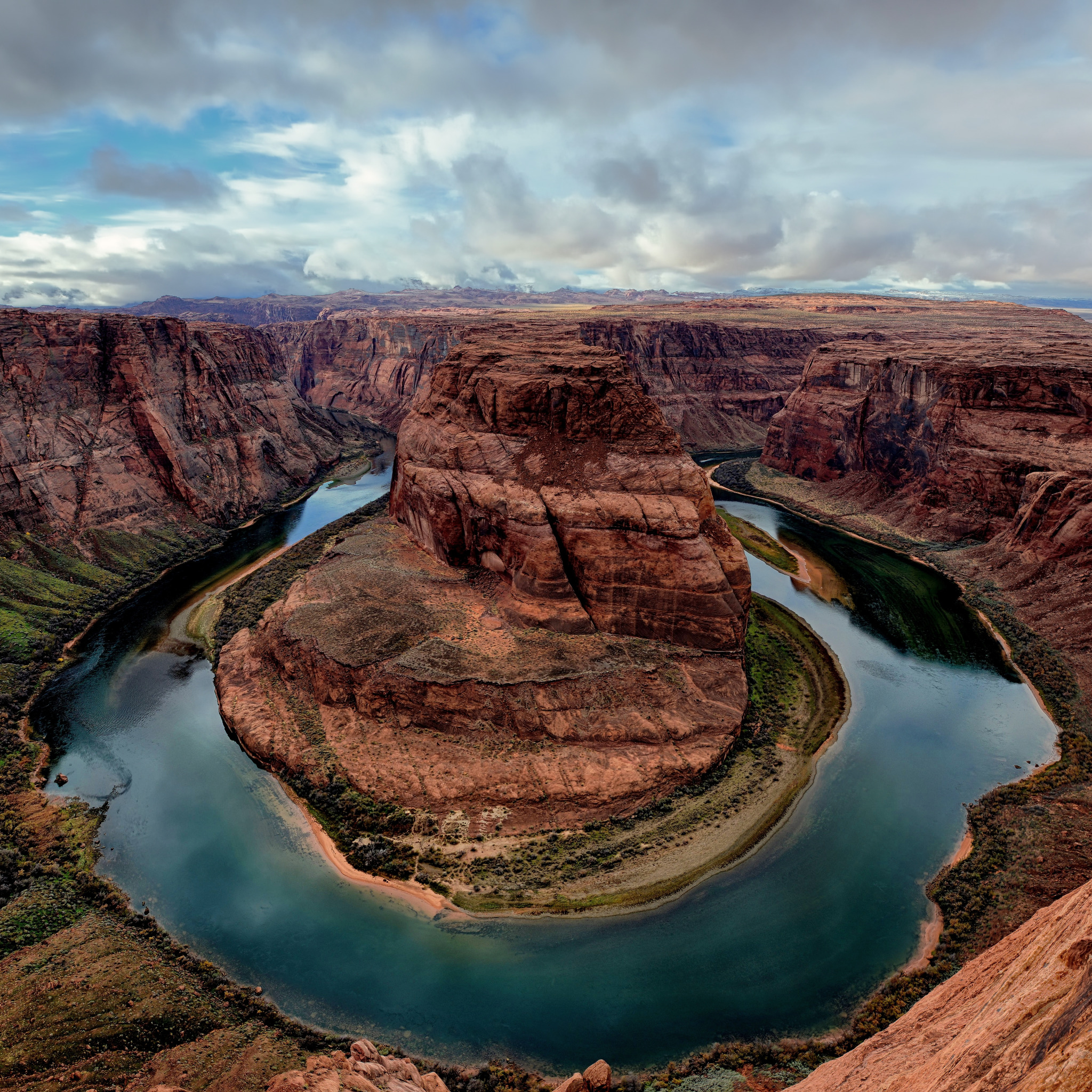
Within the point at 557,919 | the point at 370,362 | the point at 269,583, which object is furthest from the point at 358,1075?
the point at 370,362

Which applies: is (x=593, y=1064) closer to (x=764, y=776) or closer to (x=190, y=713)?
(x=764, y=776)

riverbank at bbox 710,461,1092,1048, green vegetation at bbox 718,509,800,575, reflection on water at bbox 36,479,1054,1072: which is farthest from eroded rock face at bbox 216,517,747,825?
green vegetation at bbox 718,509,800,575

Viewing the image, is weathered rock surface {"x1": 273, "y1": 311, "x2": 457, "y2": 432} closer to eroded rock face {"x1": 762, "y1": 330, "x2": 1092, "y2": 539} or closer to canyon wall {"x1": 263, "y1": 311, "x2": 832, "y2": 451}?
canyon wall {"x1": 263, "y1": 311, "x2": 832, "y2": 451}

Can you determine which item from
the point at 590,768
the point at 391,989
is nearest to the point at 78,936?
the point at 391,989

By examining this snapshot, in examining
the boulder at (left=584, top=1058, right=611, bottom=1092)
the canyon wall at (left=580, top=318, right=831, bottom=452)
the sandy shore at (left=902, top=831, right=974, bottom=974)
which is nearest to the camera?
the boulder at (left=584, top=1058, right=611, bottom=1092)

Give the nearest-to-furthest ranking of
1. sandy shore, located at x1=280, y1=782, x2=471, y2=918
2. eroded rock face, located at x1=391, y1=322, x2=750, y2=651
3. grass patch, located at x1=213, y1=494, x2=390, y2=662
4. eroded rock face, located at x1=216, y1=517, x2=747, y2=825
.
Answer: sandy shore, located at x1=280, y1=782, x2=471, y2=918
eroded rock face, located at x1=216, y1=517, x2=747, y2=825
eroded rock face, located at x1=391, y1=322, x2=750, y2=651
grass patch, located at x1=213, y1=494, x2=390, y2=662

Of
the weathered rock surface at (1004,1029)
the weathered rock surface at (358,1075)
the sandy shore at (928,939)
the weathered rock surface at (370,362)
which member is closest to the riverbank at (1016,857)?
the sandy shore at (928,939)
